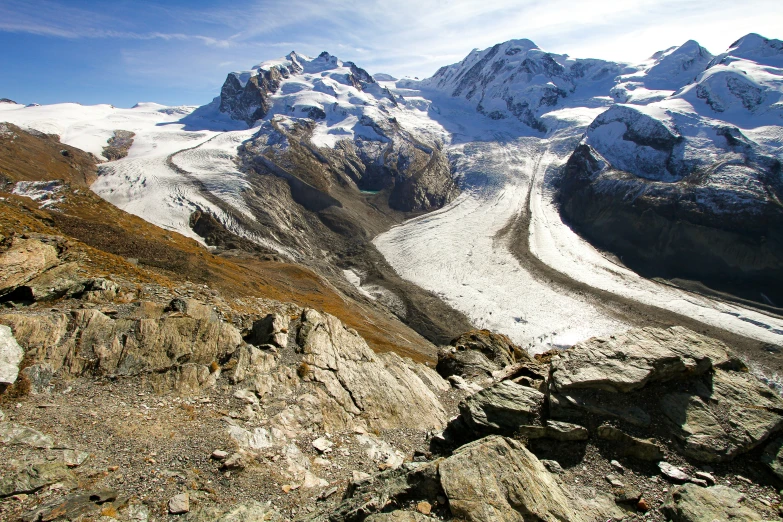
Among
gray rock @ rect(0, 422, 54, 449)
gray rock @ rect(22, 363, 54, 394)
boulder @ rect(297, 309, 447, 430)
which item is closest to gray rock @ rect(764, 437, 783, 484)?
boulder @ rect(297, 309, 447, 430)

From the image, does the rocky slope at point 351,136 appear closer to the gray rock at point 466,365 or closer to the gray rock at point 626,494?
the gray rock at point 466,365

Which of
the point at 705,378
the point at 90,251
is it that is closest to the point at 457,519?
the point at 705,378

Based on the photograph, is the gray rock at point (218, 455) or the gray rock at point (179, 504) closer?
the gray rock at point (179, 504)

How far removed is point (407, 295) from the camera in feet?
230

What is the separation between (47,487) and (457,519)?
986 centimetres

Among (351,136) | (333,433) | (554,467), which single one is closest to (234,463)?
(333,433)

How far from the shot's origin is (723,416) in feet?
43.0

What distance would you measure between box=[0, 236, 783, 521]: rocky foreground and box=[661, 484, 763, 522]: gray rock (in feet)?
0.16

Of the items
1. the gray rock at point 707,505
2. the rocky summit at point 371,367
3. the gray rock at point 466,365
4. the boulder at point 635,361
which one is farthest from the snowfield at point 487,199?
the gray rock at point 707,505

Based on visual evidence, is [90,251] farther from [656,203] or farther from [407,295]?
[656,203]

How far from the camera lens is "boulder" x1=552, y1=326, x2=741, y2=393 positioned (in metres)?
14.3

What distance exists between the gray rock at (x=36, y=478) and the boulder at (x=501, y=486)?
955 cm

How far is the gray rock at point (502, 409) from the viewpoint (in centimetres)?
1396

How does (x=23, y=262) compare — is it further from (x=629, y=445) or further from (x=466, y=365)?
(x=629, y=445)
